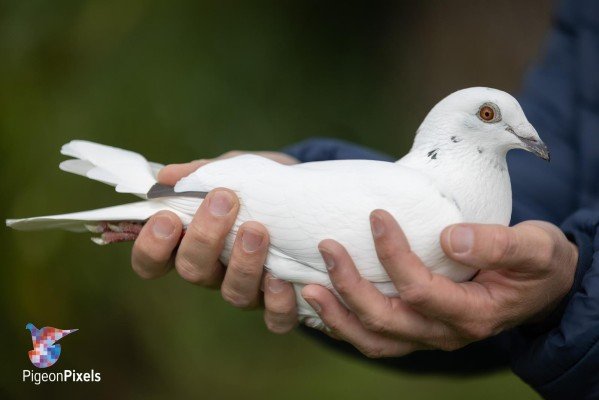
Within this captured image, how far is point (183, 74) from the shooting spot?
3803mm

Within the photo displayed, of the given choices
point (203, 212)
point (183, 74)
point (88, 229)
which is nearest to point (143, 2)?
point (183, 74)

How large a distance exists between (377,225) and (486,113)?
1.36ft

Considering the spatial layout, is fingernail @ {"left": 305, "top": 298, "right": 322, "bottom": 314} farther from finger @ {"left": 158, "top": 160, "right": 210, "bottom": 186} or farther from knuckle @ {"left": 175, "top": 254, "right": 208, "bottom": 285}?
finger @ {"left": 158, "top": 160, "right": 210, "bottom": 186}

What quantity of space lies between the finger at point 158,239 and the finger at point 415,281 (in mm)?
545

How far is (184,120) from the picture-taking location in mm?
3834

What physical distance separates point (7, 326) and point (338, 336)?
84.0 inches

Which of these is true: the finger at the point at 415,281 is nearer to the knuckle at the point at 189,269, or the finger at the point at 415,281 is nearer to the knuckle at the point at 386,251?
the knuckle at the point at 386,251

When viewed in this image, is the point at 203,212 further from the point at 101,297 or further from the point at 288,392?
the point at 288,392

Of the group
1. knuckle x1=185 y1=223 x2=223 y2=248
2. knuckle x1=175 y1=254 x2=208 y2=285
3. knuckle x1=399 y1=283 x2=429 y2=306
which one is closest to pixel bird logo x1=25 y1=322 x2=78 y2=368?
knuckle x1=175 y1=254 x2=208 y2=285

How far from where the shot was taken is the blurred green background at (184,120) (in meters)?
3.61

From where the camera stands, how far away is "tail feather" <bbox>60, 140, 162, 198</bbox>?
6.82ft

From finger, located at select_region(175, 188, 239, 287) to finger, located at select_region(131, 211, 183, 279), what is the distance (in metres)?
0.03

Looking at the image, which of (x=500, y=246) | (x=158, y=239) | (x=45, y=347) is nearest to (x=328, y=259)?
(x=500, y=246)

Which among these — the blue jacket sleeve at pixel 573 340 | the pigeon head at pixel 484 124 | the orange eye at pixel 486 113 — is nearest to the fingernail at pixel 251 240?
the pigeon head at pixel 484 124
